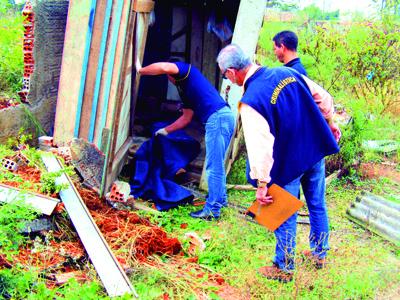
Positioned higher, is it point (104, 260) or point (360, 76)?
point (360, 76)

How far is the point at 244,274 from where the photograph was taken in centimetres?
398

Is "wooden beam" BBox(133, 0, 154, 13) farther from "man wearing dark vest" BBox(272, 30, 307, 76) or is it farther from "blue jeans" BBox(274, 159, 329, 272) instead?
"blue jeans" BBox(274, 159, 329, 272)

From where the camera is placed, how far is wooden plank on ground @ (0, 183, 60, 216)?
164 inches

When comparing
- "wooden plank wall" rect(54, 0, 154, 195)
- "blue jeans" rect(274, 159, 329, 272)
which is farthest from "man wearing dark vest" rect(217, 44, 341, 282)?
"wooden plank wall" rect(54, 0, 154, 195)

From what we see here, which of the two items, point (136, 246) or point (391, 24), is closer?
point (136, 246)

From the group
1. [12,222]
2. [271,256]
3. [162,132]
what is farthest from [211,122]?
[12,222]

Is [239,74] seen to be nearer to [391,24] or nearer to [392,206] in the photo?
[392,206]

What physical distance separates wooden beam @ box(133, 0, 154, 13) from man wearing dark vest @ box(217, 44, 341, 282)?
190cm

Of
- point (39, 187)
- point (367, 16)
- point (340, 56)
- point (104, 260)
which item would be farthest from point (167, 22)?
point (104, 260)

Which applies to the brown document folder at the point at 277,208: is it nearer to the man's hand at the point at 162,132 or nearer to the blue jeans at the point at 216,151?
the blue jeans at the point at 216,151

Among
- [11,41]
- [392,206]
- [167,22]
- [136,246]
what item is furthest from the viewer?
[167,22]

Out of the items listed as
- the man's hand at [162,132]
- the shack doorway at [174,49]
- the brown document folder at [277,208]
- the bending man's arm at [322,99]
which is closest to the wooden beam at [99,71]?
the man's hand at [162,132]

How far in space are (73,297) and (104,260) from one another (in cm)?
63

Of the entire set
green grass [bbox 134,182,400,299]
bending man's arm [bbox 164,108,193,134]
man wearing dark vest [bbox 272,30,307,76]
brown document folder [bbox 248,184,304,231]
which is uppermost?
man wearing dark vest [bbox 272,30,307,76]
